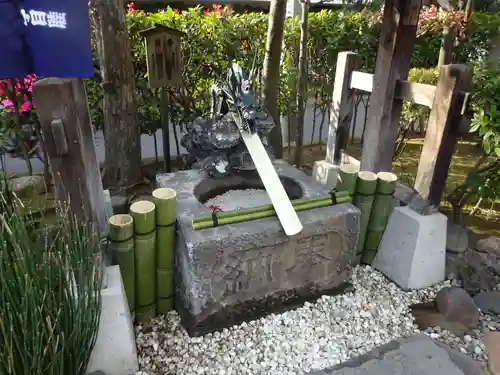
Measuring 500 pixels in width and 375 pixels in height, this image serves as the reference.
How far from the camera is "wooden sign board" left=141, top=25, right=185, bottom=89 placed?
322 cm

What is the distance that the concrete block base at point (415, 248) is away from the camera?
116 inches

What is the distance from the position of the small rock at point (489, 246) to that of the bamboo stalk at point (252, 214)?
53.2 inches

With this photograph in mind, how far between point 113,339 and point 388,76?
2.59 metres

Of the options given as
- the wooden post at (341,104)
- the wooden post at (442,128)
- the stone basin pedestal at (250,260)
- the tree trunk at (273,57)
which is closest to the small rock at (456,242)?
the wooden post at (442,128)

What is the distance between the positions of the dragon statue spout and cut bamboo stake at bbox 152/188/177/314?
52 cm

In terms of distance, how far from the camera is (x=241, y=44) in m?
4.93

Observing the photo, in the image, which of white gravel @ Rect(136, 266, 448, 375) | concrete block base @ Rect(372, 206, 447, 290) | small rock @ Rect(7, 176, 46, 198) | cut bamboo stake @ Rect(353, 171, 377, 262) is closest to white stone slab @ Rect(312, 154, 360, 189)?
cut bamboo stake @ Rect(353, 171, 377, 262)

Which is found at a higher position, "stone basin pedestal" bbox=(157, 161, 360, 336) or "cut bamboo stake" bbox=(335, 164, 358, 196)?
"cut bamboo stake" bbox=(335, 164, 358, 196)

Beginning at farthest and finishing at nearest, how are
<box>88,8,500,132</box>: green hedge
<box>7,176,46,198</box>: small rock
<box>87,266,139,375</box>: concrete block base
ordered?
<box>88,8,500,132</box>: green hedge → <box>7,176,46,198</box>: small rock → <box>87,266,139,375</box>: concrete block base

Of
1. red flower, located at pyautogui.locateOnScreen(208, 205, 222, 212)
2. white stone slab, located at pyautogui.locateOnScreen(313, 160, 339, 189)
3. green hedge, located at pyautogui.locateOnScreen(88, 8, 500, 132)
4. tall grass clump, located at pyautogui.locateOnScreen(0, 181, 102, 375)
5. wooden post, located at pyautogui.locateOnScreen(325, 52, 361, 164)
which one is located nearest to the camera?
tall grass clump, located at pyautogui.locateOnScreen(0, 181, 102, 375)

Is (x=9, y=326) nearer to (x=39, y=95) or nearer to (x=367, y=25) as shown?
(x=39, y=95)

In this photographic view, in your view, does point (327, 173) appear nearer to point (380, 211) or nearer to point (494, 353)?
point (380, 211)

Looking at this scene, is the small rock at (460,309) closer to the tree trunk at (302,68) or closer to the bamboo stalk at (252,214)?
the bamboo stalk at (252,214)

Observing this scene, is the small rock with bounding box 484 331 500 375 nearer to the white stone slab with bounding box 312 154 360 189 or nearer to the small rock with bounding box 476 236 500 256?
the small rock with bounding box 476 236 500 256
